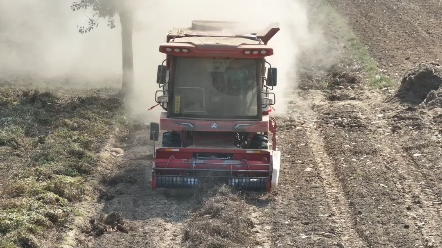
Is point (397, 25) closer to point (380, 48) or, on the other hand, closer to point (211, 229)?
point (380, 48)

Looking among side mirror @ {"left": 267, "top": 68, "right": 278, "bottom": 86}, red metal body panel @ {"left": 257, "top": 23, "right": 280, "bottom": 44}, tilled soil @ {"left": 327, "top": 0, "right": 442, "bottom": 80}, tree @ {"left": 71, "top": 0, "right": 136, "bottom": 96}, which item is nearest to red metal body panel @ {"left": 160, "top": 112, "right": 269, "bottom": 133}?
side mirror @ {"left": 267, "top": 68, "right": 278, "bottom": 86}

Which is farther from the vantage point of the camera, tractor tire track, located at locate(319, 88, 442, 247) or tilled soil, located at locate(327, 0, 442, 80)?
tilled soil, located at locate(327, 0, 442, 80)

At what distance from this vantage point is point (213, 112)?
50.3ft

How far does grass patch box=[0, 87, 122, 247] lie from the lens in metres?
12.5

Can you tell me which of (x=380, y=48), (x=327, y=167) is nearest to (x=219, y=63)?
(x=327, y=167)

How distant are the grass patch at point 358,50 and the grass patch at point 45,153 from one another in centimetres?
821

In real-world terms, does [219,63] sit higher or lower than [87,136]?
higher

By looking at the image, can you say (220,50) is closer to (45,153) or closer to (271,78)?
(271,78)

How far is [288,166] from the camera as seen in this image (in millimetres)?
16984

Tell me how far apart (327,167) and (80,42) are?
18.0 m

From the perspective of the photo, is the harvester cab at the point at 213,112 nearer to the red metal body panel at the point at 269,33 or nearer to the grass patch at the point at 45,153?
the red metal body panel at the point at 269,33

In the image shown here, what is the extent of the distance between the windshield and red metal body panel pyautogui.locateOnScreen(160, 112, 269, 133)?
0.58 ft

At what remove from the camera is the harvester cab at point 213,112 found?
14977 millimetres

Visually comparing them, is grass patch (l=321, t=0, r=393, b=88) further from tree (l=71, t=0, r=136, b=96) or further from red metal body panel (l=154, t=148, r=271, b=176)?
red metal body panel (l=154, t=148, r=271, b=176)
